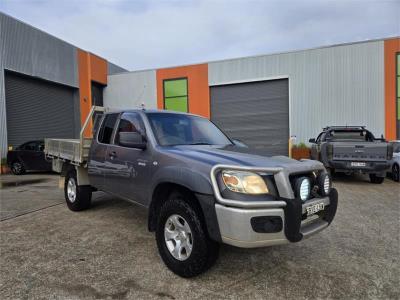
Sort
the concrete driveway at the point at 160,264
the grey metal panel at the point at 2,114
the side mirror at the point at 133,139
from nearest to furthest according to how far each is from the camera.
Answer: the concrete driveway at the point at 160,264 → the side mirror at the point at 133,139 → the grey metal panel at the point at 2,114

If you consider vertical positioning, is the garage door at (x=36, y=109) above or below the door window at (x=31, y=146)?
above

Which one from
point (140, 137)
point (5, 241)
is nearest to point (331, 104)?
point (140, 137)

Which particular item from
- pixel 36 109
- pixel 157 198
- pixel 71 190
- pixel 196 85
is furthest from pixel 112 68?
pixel 157 198

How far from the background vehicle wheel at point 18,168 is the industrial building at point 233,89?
138cm

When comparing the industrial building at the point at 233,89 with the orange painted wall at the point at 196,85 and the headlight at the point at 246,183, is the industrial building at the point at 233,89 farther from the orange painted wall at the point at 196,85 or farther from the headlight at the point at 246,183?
the headlight at the point at 246,183

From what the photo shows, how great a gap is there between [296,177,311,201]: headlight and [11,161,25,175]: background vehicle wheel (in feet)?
43.3

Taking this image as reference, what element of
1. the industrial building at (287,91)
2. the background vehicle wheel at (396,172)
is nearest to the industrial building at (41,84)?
the industrial building at (287,91)

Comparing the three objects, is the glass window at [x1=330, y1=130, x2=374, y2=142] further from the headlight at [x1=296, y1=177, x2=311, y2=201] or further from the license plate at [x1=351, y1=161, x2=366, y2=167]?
the headlight at [x1=296, y1=177, x2=311, y2=201]

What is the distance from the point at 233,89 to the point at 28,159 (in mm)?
11778

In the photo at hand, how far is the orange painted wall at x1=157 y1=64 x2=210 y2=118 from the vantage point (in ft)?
63.0

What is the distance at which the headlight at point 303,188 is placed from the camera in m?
2.82

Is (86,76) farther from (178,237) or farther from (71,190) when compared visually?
(178,237)

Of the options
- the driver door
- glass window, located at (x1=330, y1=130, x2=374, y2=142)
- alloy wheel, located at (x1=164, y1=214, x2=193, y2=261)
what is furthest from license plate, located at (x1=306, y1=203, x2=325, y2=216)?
glass window, located at (x1=330, y1=130, x2=374, y2=142)

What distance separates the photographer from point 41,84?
16906 mm
